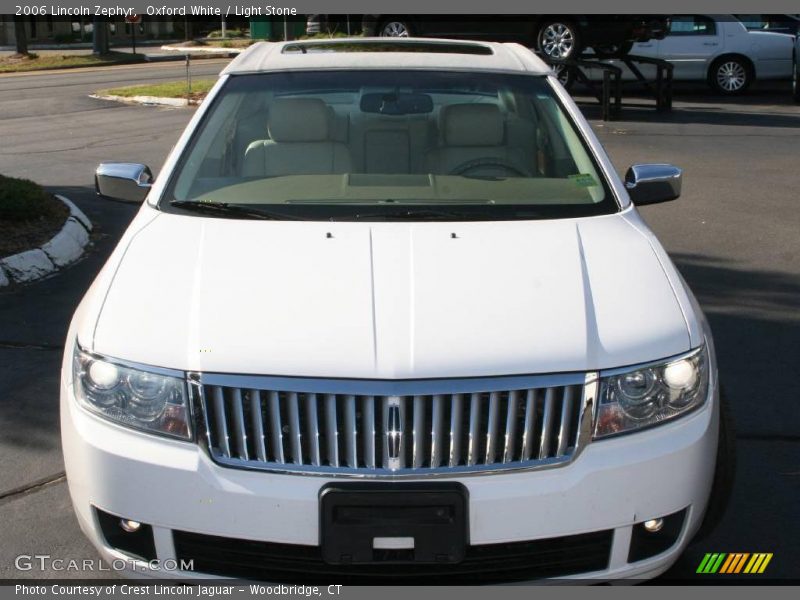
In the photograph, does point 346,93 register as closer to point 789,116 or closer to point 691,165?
point 691,165

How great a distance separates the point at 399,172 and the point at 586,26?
42.5 ft

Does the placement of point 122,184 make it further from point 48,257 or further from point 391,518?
point 48,257

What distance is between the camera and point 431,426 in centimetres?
287

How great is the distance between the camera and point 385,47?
534 cm

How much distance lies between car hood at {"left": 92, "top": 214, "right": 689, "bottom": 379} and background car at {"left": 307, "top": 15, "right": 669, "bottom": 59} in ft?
43.9

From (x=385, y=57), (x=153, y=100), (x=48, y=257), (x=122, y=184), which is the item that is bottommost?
(x=153, y=100)

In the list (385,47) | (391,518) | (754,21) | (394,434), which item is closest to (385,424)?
(394,434)

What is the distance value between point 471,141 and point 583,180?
1.91 ft

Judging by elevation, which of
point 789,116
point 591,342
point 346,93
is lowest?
point 789,116

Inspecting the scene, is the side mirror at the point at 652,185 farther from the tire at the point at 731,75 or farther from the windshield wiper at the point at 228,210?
the tire at the point at 731,75

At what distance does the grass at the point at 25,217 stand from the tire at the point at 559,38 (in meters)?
10.3

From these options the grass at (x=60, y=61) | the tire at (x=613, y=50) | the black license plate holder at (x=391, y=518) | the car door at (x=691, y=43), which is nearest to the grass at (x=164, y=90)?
the tire at (x=613, y=50)

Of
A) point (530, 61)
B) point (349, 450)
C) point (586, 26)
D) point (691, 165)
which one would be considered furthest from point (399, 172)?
point (586, 26)

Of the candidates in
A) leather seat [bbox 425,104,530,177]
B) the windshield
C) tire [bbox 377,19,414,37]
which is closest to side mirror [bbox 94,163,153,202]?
the windshield
